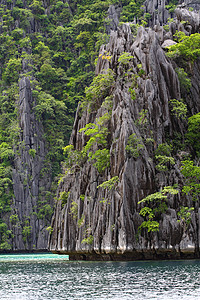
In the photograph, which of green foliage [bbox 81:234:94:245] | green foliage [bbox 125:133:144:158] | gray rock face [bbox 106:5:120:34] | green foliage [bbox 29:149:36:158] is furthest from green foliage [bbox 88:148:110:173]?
gray rock face [bbox 106:5:120:34]

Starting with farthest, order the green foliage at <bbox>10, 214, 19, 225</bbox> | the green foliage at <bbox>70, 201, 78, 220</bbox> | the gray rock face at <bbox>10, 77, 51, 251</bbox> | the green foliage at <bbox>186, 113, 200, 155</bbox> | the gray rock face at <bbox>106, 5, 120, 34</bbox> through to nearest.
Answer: the gray rock face at <bbox>106, 5, 120, 34</bbox>
the gray rock face at <bbox>10, 77, 51, 251</bbox>
the green foliage at <bbox>10, 214, 19, 225</bbox>
the green foliage at <bbox>70, 201, 78, 220</bbox>
the green foliage at <bbox>186, 113, 200, 155</bbox>

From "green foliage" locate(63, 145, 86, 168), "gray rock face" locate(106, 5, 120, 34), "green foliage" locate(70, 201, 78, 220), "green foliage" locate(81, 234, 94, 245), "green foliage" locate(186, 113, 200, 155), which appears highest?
"gray rock face" locate(106, 5, 120, 34)

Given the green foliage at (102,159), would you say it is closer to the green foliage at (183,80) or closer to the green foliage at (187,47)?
the green foliage at (183,80)

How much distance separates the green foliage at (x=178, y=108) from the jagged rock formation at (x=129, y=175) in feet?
1.78

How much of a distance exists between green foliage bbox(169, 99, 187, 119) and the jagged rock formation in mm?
541

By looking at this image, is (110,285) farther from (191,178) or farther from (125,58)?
(125,58)

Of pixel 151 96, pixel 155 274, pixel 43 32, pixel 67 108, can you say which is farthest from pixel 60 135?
pixel 155 274

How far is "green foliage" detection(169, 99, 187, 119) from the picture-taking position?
49.1 meters

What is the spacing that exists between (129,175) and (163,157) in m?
3.85

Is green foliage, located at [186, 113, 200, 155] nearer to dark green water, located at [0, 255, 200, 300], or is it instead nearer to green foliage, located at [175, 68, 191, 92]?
green foliage, located at [175, 68, 191, 92]

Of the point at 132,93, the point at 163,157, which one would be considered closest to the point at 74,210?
the point at 163,157

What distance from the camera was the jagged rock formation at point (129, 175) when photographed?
42.1 metres

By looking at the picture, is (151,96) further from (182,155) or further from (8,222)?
(8,222)

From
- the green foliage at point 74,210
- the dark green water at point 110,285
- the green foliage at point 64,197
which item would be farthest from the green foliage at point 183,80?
the dark green water at point 110,285
